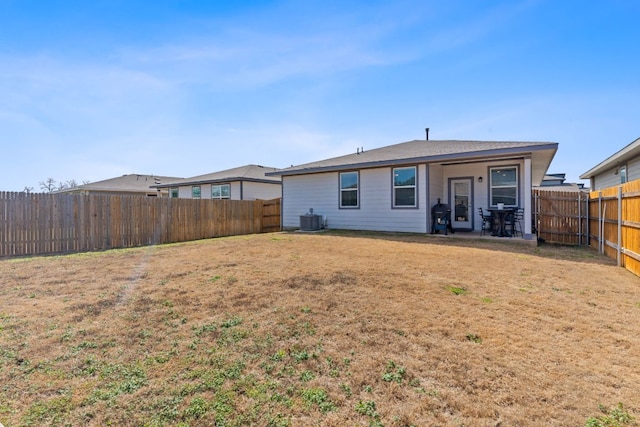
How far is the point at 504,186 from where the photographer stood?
10.8 meters

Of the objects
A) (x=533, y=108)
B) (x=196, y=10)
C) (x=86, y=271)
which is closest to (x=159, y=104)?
(x=196, y=10)

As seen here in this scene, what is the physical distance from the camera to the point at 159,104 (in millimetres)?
10172

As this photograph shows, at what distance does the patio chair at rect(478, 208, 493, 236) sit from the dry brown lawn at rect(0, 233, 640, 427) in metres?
5.10

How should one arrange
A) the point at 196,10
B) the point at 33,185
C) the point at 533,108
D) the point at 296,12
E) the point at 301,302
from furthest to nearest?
the point at 33,185
the point at 533,108
the point at 296,12
the point at 196,10
the point at 301,302

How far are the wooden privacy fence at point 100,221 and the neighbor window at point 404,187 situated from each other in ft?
21.9

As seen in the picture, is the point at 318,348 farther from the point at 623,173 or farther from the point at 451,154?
the point at 623,173

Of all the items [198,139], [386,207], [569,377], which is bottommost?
[569,377]

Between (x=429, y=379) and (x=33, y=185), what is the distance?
49.6 metres

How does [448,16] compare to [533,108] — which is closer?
[448,16]

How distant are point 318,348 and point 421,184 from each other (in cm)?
912

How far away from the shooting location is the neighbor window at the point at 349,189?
12586 mm

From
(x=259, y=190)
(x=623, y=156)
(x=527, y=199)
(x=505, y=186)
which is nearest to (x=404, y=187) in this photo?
(x=505, y=186)

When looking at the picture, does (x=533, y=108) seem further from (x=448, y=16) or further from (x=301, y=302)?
(x=301, y=302)

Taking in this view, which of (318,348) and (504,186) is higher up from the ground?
(504,186)
